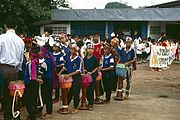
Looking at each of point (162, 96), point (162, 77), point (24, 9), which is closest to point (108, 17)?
point (24, 9)

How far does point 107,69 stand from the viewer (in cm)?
920

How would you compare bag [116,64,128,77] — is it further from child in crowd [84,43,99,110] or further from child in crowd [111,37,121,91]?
child in crowd [84,43,99,110]

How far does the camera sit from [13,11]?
20.5 metres

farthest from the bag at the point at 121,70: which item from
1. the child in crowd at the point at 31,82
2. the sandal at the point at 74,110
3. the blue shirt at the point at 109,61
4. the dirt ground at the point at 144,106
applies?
the child in crowd at the point at 31,82

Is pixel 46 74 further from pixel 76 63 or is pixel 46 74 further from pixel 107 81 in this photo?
pixel 107 81

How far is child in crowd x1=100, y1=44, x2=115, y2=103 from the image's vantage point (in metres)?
9.20

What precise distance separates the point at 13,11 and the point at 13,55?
14.7 meters

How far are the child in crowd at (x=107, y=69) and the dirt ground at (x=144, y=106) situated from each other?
1.36ft


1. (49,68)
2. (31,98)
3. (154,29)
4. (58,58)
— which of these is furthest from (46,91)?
(154,29)

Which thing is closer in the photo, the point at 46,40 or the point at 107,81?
the point at 107,81

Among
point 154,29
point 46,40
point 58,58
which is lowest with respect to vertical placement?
point 58,58

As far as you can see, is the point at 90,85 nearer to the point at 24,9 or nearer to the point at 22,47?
the point at 22,47

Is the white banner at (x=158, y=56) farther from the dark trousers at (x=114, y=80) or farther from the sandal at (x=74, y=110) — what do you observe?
the sandal at (x=74, y=110)

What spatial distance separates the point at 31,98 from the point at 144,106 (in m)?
3.39
